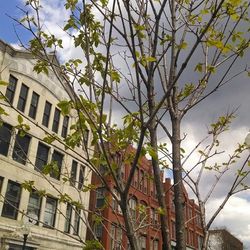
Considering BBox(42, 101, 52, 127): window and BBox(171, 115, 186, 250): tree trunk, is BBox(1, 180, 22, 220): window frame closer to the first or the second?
BBox(42, 101, 52, 127): window

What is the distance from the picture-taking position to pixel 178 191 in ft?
13.1

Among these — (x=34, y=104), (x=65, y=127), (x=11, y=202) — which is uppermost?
(x=34, y=104)

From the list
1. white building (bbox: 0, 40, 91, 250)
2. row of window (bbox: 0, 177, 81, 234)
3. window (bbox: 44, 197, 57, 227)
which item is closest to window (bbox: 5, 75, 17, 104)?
white building (bbox: 0, 40, 91, 250)

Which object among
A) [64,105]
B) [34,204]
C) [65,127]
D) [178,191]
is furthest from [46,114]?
[178,191]

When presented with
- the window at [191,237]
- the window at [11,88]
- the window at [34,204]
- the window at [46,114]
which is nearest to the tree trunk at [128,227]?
the window at [11,88]

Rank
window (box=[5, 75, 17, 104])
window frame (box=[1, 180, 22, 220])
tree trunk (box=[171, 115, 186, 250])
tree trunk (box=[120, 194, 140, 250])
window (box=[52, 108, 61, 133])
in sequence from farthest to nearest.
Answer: window (box=[52, 108, 61, 133]) < window (box=[5, 75, 17, 104]) < window frame (box=[1, 180, 22, 220]) < tree trunk (box=[171, 115, 186, 250]) < tree trunk (box=[120, 194, 140, 250])

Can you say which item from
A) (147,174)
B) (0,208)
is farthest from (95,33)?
(0,208)

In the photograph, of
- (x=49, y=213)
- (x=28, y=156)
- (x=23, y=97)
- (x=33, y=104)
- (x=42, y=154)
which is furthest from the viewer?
(x=33, y=104)

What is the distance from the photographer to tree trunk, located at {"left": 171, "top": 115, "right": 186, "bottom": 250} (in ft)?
12.4

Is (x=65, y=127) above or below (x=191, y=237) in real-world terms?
above

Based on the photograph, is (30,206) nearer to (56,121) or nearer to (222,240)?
(56,121)

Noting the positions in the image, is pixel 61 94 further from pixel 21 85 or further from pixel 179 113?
pixel 179 113

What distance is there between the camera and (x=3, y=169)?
76.1 ft

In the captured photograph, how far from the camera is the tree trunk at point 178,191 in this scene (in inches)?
149
